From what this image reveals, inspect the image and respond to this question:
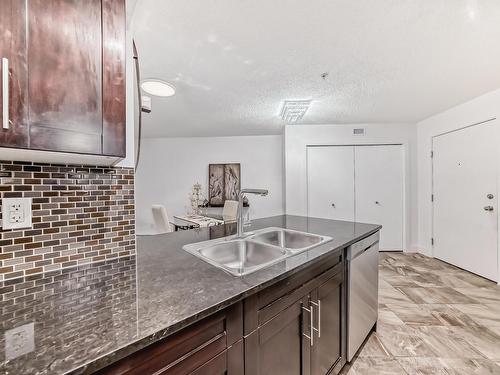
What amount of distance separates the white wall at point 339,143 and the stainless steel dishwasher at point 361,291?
2.34m

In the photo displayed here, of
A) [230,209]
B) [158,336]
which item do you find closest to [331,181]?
[230,209]

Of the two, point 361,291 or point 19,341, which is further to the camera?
point 361,291

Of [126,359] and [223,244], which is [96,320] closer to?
[126,359]

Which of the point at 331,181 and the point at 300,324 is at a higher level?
the point at 331,181

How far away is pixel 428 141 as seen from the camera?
3.66m

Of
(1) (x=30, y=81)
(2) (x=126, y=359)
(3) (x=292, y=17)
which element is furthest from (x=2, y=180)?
(3) (x=292, y=17)

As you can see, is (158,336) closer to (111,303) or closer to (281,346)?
(111,303)

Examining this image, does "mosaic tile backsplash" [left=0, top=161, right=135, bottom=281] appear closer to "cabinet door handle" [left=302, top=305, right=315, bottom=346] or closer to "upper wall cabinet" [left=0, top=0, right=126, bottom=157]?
"upper wall cabinet" [left=0, top=0, right=126, bottom=157]

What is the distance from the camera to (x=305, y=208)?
13.4 ft

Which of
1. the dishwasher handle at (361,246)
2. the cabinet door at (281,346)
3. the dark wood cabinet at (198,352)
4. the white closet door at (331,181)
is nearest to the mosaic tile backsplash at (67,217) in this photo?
the dark wood cabinet at (198,352)

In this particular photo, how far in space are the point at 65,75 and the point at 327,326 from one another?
158cm

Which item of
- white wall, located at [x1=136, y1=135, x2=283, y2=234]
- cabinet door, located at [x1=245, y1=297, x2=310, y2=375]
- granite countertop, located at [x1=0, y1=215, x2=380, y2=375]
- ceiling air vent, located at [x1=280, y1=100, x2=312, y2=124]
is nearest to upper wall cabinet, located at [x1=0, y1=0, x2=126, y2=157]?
granite countertop, located at [x1=0, y1=215, x2=380, y2=375]

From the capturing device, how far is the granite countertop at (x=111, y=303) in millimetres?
463

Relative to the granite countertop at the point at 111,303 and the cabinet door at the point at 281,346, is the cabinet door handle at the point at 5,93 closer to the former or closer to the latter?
the granite countertop at the point at 111,303
